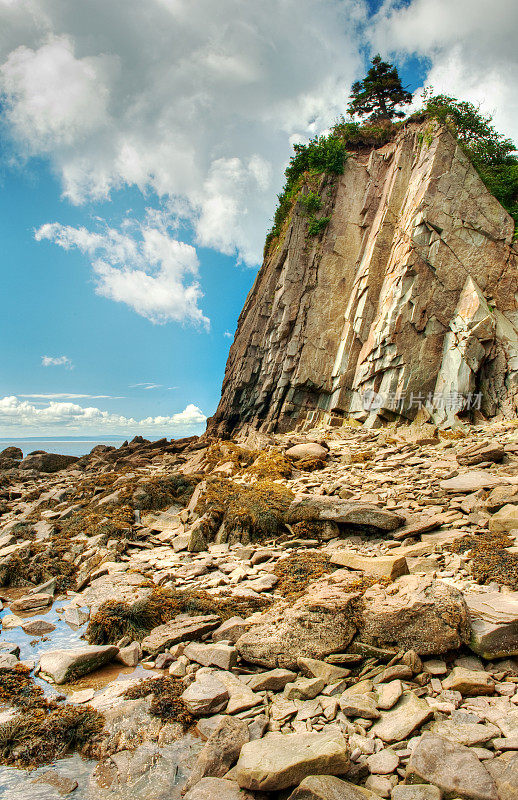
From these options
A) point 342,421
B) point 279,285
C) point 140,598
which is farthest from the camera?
point 279,285

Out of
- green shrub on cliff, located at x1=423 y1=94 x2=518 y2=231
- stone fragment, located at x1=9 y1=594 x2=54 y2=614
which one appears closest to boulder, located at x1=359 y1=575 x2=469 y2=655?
stone fragment, located at x1=9 y1=594 x2=54 y2=614

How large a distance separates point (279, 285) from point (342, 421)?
10530mm

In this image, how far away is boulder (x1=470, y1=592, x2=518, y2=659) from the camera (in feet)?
15.1

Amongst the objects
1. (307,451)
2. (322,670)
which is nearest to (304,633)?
(322,670)

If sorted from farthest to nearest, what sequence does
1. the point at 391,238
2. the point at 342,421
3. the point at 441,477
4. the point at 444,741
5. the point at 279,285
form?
the point at 279,285, the point at 391,238, the point at 342,421, the point at 441,477, the point at 444,741

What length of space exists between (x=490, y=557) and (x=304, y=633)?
344 centimetres

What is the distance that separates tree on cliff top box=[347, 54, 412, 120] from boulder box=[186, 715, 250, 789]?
36728mm

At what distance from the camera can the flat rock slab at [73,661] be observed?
5.38 metres

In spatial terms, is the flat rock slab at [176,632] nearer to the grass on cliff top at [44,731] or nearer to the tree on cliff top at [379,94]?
the grass on cliff top at [44,731]

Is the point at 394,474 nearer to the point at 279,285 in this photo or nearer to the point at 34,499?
the point at 34,499

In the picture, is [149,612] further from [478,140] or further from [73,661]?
[478,140]

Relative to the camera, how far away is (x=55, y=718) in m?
4.41

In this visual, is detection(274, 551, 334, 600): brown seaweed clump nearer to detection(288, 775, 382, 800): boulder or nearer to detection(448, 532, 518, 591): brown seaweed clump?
detection(448, 532, 518, 591): brown seaweed clump

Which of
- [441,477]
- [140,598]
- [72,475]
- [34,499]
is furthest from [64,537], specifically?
[72,475]
